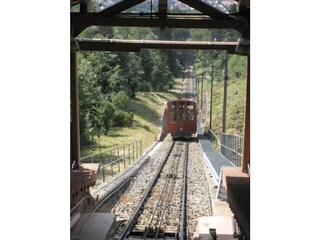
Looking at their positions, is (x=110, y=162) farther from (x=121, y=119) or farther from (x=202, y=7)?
(x=121, y=119)

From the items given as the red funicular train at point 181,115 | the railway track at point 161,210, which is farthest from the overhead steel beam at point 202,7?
the red funicular train at point 181,115

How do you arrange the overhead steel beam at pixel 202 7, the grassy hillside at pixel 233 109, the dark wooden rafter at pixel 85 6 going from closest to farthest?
the overhead steel beam at pixel 202 7 < the dark wooden rafter at pixel 85 6 < the grassy hillside at pixel 233 109

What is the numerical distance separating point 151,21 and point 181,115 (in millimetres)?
16913

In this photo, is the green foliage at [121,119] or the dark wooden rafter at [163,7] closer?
the dark wooden rafter at [163,7]

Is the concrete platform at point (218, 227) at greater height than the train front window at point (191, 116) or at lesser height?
lesser

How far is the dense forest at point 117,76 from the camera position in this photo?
23359 millimetres

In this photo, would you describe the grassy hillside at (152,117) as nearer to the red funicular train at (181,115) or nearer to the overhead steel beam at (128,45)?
the red funicular train at (181,115)

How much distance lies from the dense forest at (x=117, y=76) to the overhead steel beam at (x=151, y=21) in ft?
35.7

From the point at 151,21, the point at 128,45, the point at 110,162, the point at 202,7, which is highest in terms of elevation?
the point at 202,7

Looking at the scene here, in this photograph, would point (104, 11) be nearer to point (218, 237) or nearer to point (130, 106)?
point (218, 237)

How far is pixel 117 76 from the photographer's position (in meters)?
35.2

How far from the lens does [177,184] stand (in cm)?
1232

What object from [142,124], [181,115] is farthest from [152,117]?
[181,115]
